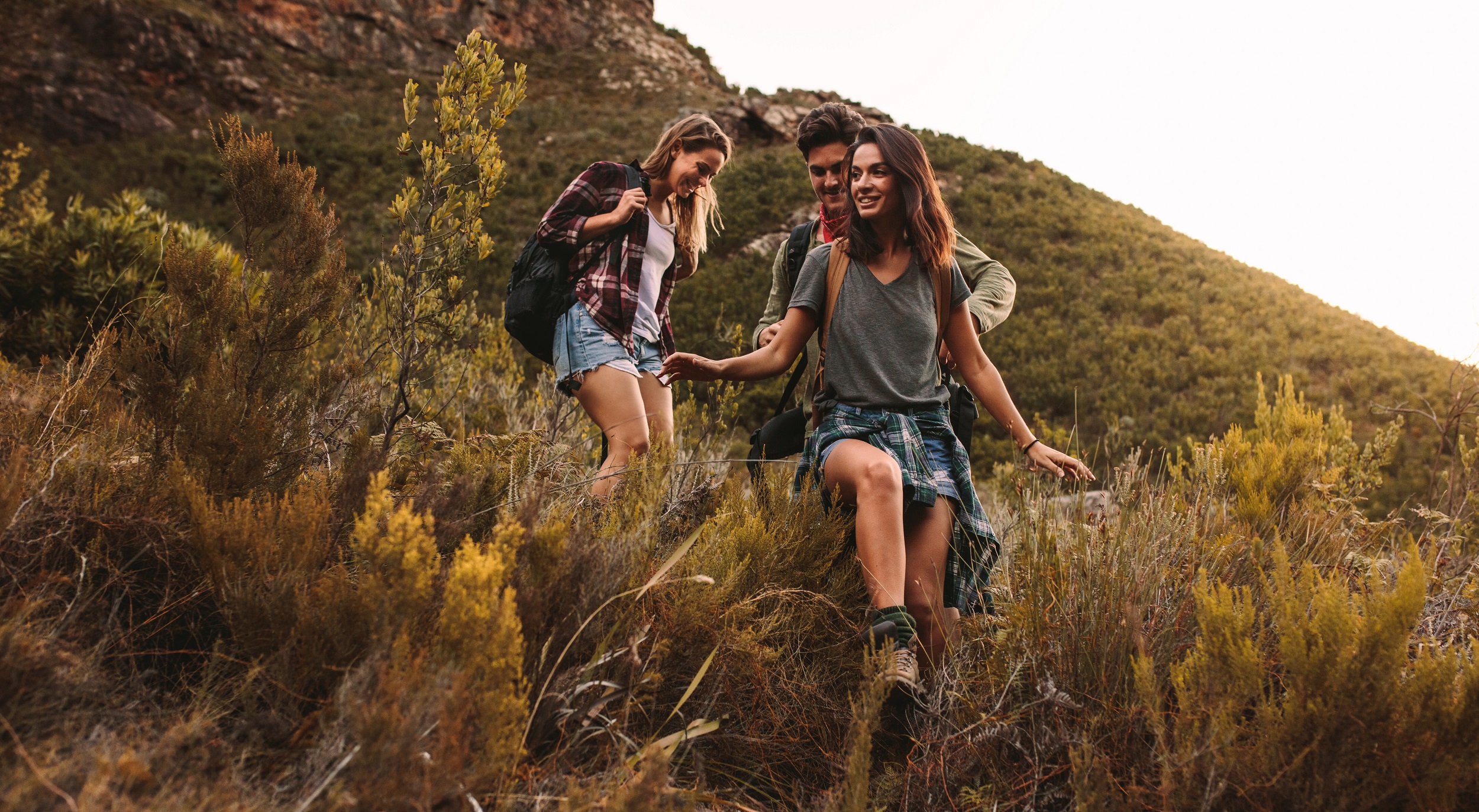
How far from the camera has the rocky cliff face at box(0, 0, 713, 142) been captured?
68.6ft

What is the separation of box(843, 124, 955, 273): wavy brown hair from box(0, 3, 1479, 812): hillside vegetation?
2.92 ft

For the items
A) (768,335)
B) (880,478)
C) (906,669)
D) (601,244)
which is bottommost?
(906,669)

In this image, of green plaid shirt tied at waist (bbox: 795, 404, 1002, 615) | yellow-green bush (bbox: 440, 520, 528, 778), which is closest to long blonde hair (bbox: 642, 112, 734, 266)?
green plaid shirt tied at waist (bbox: 795, 404, 1002, 615)

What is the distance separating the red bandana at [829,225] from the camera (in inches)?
109

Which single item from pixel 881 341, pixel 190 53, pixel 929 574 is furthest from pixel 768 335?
pixel 190 53

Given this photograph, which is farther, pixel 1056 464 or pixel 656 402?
pixel 656 402

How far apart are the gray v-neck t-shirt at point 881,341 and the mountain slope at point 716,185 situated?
374 cm

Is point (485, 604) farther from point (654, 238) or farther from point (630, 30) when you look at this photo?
point (630, 30)

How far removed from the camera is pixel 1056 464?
2412mm

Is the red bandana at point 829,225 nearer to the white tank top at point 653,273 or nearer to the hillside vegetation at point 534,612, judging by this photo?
the white tank top at point 653,273

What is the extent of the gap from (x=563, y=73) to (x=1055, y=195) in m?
22.5

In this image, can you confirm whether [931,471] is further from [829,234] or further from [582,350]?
[582,350]

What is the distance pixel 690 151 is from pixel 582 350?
1.00 meters

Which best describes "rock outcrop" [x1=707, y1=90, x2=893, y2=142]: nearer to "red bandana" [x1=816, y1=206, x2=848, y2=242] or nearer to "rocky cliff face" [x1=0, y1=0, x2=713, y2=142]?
"rocky cliff face" [x1=0, y1=0, x2=713, y2=142]
